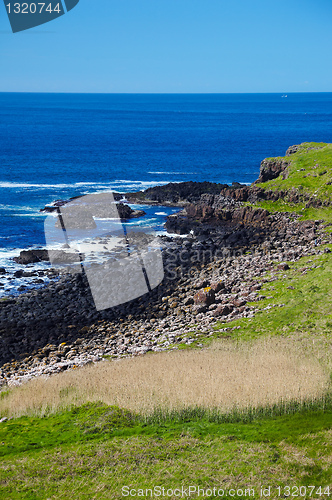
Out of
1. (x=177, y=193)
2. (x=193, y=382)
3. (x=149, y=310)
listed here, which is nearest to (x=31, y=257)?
(x=149, y=310)

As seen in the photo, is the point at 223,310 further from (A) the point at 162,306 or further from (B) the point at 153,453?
(B) the point at 153,453

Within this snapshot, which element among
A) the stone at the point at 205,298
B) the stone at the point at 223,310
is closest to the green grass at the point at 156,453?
the stone at the point at 223,310

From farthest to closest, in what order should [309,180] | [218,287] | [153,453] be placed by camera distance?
1. [309,180]
2. [218,287]
3. [153,453]

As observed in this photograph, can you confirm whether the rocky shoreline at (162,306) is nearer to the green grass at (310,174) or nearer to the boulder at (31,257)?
the green grass at (310,174)

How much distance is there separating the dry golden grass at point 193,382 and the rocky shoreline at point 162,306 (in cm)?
349

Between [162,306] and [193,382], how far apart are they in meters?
12.7

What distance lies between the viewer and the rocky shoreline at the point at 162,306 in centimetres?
2358

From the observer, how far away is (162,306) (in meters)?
27.9

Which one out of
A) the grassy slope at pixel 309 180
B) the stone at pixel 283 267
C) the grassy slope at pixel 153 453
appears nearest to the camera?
the grassy slope at pixel 153 453

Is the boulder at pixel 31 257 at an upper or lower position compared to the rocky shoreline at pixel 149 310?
upper

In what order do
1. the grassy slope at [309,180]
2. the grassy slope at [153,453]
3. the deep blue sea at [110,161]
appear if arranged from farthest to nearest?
the deep blue sea at [110,161] → the grassy slope at [309,180] → the grassy slope at [153,453]

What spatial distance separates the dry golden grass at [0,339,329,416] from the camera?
1421cm

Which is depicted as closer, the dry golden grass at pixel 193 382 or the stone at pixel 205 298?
the dry golden grass at pixel 193 382

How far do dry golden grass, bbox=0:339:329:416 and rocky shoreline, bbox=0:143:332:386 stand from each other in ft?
11.5
